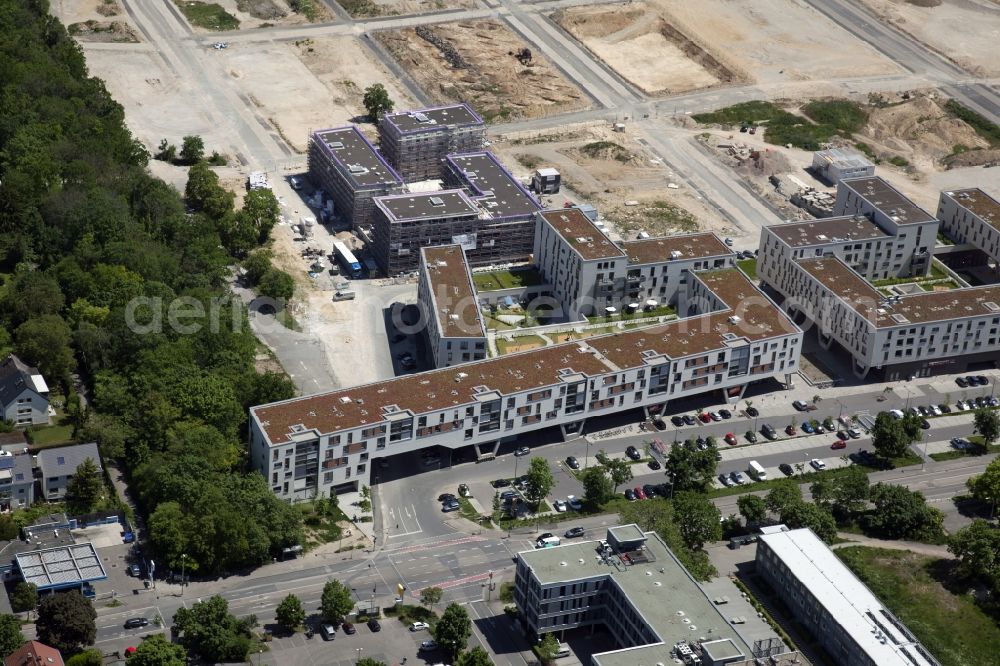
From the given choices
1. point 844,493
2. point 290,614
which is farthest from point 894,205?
point 290,614

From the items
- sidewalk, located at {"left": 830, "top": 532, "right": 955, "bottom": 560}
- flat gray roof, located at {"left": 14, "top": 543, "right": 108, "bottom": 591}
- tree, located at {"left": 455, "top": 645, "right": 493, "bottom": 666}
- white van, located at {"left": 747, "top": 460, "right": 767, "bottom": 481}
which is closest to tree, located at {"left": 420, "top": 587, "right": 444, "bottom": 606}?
tree, located at {"left": 455, "top": 645, "right": 493, "bottom": 666}

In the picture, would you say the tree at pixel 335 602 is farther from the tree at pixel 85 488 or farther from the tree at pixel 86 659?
the tree at pixel 85 488

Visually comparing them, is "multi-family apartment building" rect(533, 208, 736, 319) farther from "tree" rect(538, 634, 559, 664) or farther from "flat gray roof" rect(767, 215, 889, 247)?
"tree" rect(538, 634, 559, 664)

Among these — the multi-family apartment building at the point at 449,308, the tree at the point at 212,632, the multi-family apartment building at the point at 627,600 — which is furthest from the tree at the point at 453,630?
the multi-family apartment building at the point at 449,308

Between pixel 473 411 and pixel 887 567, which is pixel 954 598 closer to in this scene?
pixel 887 567

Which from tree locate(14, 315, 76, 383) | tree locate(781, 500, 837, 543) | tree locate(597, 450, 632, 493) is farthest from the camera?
tree locate(14, 315, 76, 383)

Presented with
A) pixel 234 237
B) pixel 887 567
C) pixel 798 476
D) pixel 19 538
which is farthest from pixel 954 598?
pixel 234 237
